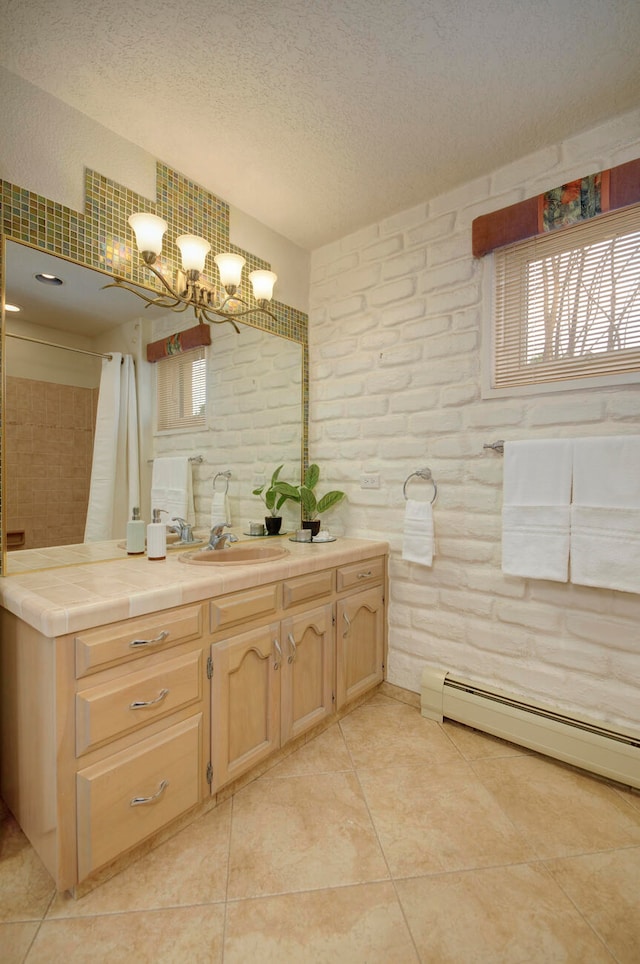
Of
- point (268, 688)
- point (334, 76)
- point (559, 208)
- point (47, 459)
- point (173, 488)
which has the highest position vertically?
point (334, 76)

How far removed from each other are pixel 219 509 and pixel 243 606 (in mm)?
766

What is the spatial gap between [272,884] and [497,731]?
109cm

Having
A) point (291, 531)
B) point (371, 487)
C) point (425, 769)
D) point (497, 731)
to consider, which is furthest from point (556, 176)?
point (425, 769)

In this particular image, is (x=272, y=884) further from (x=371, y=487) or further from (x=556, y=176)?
(x=556, y=176)

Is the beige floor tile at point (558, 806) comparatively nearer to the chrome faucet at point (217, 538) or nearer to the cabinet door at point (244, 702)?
the cabinet door at point (244, 702)

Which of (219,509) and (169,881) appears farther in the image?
(219,509)

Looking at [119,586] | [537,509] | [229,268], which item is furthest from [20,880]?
[229,268]

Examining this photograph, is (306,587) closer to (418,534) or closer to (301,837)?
(418,534)

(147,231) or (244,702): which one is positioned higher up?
(147,231)

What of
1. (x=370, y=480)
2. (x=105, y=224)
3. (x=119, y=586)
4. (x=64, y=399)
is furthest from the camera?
(x=370, y=480)

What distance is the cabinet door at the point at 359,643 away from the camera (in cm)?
198

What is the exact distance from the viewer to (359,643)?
209 cm

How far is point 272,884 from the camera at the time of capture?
1217 millimetres

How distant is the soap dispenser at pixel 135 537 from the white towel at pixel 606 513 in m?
1.70
